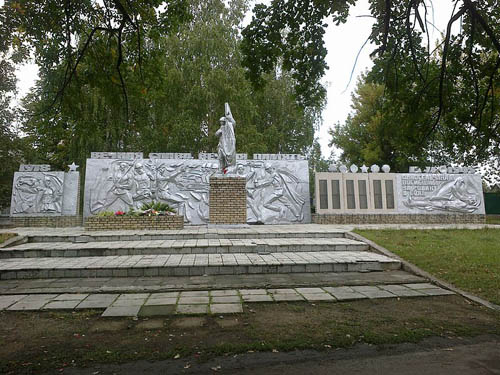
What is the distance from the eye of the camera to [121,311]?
3.80m

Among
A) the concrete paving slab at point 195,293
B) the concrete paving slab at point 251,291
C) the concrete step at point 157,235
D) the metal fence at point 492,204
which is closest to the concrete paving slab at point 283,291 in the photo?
the concrete paving slab at point 251,291

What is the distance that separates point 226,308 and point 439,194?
1480 centimetres

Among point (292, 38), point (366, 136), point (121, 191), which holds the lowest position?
point (121, 191)

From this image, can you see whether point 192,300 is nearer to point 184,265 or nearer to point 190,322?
point 190,322

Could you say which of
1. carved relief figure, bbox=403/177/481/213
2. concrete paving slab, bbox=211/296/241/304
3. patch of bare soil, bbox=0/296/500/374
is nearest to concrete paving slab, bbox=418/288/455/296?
patch of bare soil, bbox=0/296/500/374

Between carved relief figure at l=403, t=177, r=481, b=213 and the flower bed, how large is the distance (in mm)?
10856

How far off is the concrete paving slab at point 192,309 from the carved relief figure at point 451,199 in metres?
13.7

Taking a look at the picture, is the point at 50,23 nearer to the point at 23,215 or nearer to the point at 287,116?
the point at 23,215

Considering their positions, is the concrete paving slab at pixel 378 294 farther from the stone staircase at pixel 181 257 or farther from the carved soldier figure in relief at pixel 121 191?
the carved soldier figure in relief at pixel 121 191

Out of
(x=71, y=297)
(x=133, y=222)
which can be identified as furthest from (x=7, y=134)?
(x=71, y=297)

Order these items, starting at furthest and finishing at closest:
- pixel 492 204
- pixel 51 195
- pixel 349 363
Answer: pixel 492 204, pixel 51 195, pixel 349 363

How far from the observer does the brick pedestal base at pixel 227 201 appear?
442 inches

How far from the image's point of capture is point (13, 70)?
1520 cm

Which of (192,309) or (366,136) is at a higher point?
(366,136)
